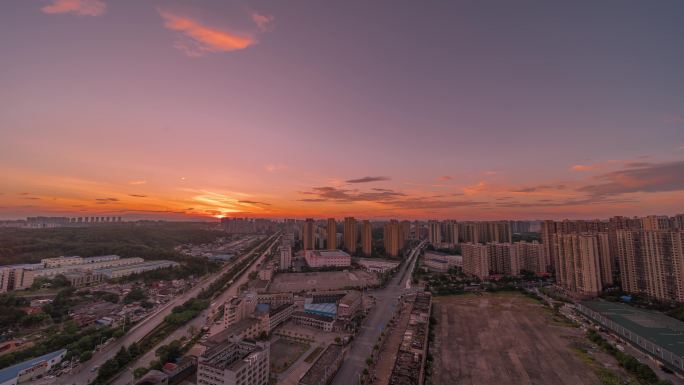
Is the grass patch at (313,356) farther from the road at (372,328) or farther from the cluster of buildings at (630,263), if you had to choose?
the cluster of buildings at (630,263)

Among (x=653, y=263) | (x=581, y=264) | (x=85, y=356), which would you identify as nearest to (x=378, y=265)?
(x=581, y=264)

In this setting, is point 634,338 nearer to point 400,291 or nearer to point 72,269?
point 400,291

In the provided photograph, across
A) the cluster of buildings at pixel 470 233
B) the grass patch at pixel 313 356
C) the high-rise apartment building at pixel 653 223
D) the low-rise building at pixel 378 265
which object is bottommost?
the grass patch at pixel 313 356

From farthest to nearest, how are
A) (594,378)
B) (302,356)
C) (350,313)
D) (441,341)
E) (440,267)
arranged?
(440,267)
(350,313)
(441,341)
(302,356)
(594,378)

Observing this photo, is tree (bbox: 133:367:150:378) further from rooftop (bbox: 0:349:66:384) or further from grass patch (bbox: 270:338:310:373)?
grass patch (bbox: 270:338:310:373)

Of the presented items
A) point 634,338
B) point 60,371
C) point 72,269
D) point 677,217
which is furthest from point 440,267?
point 72,269

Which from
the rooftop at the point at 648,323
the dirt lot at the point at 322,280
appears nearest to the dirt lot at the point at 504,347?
the rooftop at the point at 648,323
